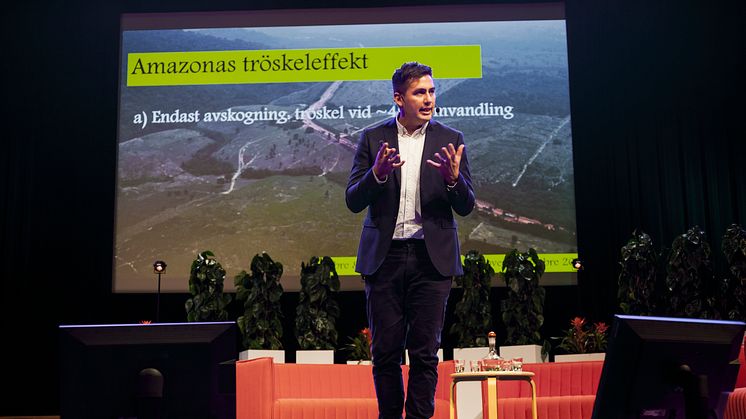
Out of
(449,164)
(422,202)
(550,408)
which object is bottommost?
(550,408)

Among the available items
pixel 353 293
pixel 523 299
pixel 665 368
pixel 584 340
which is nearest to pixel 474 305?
pixel 523 299

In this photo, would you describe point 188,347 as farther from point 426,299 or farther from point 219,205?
point 219,205

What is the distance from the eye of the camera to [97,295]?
6.79 meters

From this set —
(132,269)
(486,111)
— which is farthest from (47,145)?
(486,111)

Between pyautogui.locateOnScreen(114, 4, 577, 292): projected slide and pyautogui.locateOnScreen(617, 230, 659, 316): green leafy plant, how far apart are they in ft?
2.06

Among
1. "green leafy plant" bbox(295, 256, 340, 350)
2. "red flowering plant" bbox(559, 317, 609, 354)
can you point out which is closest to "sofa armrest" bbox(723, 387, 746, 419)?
"red flowering plant" bbox(559, 317, 609, 354)

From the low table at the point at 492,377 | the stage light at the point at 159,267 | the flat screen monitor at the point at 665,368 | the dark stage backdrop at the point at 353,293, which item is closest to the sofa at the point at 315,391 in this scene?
the low table at the point at 492,377

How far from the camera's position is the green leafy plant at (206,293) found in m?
5.95

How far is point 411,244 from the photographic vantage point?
2.71m

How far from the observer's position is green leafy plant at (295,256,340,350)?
5816 mm

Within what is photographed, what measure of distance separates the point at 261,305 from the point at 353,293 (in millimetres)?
1177

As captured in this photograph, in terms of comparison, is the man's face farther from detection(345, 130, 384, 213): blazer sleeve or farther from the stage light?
the stage light

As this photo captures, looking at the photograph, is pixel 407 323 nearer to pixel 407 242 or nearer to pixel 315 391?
pixel 407 242

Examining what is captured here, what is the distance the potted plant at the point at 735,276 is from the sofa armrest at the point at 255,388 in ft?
12.0
